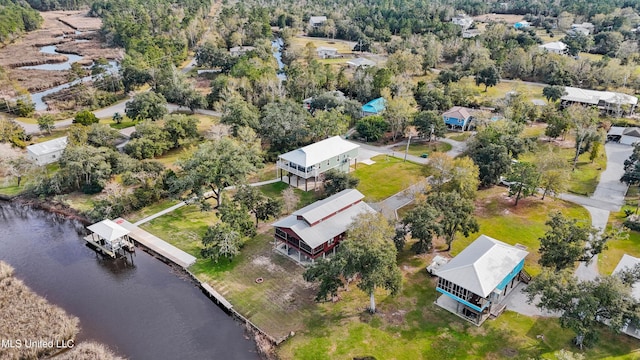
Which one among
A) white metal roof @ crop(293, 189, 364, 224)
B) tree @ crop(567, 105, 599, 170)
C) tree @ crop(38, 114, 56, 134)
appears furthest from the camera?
tree @ crop(38, 114, 56, 134)

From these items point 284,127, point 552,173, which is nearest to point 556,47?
point 552,173

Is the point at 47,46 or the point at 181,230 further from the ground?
the point at 47,46

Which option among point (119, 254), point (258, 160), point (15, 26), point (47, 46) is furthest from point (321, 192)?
point (15, 26)

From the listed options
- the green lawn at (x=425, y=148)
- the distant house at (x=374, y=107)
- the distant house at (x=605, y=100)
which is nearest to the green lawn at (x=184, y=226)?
the green lawn at (x=425, y=148)

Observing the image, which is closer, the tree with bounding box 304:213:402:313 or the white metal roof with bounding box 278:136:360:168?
the tree with bounding box 304:213:402:313

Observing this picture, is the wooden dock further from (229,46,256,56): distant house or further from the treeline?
the treeline

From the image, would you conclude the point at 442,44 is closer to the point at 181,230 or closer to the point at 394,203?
the point at 394,203

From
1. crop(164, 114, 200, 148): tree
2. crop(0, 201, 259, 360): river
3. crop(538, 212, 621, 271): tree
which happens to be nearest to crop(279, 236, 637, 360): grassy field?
crop(538, 212, 621, 271): tree
